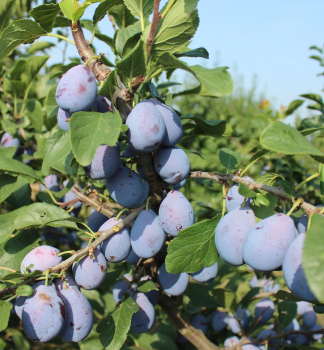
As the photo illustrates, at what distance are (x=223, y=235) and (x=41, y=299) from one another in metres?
0.40

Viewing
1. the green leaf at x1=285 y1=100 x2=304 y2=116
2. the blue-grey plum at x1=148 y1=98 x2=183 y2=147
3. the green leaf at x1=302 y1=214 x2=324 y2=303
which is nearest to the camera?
the green leaf at x1=302 y1=214 x2=324 y2=303

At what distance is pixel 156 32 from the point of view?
715 millimetres

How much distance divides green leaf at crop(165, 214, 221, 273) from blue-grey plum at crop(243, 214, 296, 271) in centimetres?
13

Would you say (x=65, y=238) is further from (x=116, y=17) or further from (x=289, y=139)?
(x=289, y=139)

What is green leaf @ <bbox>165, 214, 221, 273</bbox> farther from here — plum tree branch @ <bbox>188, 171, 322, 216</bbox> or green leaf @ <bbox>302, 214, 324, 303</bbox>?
green leaf @ <bbox>302, 214, 324, 303</bbox>

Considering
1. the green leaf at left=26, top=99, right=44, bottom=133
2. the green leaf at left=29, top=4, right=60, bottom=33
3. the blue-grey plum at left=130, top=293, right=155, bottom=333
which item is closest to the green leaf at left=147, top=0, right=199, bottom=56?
the green leaf at left=29, top=4, right=60, bottom=33

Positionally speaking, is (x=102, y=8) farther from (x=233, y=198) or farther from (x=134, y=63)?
(x=233, y=198)

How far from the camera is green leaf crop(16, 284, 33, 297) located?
0.68 m

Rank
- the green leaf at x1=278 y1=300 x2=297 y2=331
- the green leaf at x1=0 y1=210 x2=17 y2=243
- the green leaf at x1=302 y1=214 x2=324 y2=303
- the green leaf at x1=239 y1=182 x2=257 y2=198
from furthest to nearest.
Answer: the green leaf at x1=278 y1=300 x2=297 y2=331, the green leaf at x1=0 y1=210 x2=17 y2=243, the green leaf at x1=239 y1=182 x2=257 y2=198, the green leaf at x1=302 y1=214 x2=324 y2=303

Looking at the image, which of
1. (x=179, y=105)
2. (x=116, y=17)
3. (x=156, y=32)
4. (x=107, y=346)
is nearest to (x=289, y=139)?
(x=156, y=32)

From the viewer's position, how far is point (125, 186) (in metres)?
0.81

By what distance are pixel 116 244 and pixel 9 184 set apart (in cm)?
49

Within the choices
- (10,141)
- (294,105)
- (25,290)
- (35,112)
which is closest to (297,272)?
(25,290)

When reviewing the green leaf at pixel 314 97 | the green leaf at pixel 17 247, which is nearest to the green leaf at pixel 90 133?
the green leaf at pixel 17 247
